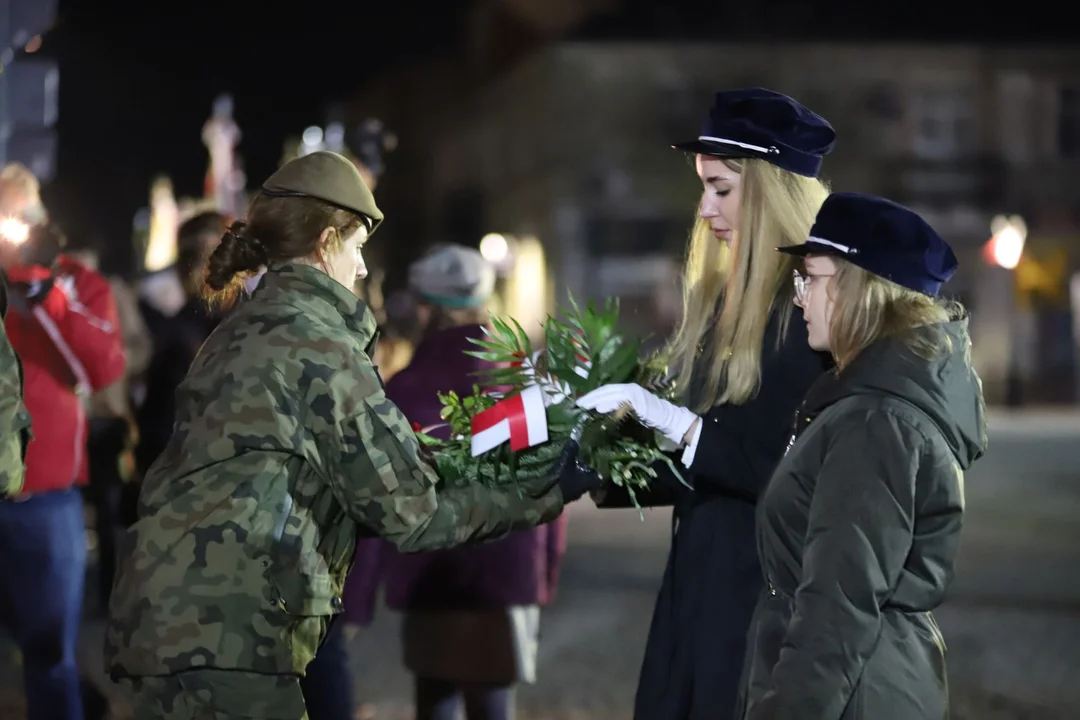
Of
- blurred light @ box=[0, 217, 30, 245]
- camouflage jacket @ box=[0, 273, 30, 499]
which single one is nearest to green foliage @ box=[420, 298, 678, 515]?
camouflage jacket @ box=[0, 273, 30, 499]

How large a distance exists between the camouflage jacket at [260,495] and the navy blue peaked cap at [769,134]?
1250 mm

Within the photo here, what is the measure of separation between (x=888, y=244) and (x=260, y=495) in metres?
1.44

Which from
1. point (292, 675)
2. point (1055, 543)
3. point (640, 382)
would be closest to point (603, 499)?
point (640, 382)

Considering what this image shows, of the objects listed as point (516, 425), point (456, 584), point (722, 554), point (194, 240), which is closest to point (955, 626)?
point (456, 584)

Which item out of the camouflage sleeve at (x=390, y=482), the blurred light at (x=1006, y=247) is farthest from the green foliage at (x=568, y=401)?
the blurred light at (x=1006, y=247)

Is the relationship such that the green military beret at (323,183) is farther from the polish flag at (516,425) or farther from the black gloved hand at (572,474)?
the black gloved hand at (572,474)

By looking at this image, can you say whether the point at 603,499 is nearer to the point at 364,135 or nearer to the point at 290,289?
the point at 290,289

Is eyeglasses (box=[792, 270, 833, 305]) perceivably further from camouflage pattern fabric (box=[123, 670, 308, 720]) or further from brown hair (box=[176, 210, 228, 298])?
brown hair (box=[176, 210, 228, 298])

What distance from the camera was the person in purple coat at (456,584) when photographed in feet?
18.4

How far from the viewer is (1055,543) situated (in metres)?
13.6

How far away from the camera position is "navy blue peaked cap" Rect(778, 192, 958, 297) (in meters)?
3.23

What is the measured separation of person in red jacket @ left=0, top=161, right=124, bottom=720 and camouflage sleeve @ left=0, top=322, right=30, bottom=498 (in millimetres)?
992

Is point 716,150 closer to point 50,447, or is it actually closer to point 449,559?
point 449,559

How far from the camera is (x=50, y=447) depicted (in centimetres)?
531
